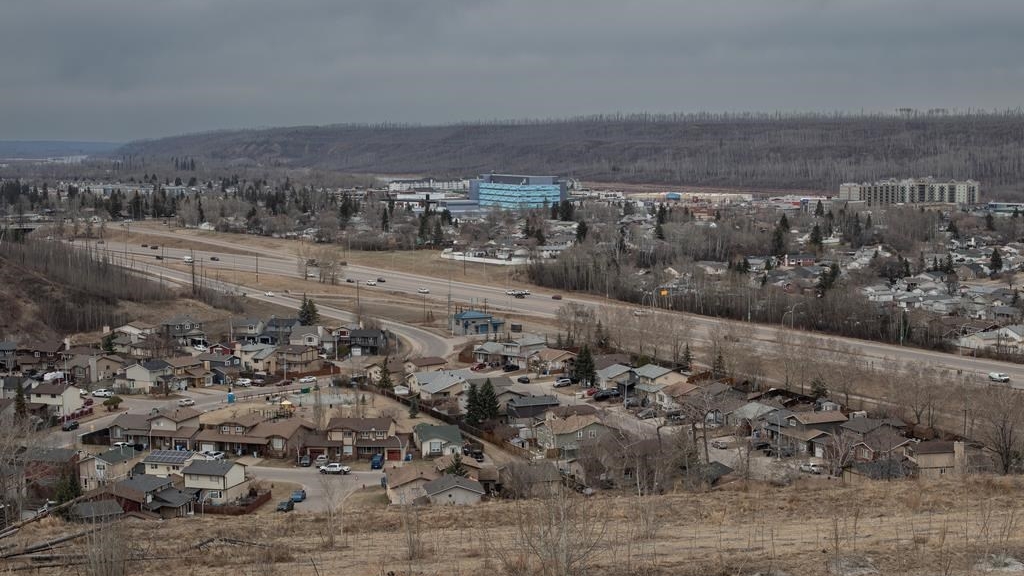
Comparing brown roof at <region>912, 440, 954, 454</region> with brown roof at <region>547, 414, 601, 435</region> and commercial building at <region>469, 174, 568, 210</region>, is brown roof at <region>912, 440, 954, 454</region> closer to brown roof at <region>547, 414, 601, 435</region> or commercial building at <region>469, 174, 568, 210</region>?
brown roof at <region>547, 414, 601, 435</region>

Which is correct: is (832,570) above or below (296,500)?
above

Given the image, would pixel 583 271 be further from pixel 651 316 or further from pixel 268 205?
pixel 268 205

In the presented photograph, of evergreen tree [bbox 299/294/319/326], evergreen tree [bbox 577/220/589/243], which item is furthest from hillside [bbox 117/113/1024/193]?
evergreen tree [bbox 299/294/319/326]

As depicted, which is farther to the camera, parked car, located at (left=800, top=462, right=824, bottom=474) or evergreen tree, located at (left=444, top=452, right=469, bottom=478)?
parked car, located at (left=800, top=462, right=824, bottom=474)

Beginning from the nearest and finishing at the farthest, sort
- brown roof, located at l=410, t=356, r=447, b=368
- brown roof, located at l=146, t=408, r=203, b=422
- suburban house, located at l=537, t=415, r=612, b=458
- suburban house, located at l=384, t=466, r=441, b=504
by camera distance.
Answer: suburban house, located at l=384, t=466, r=441, b=504, suburban house, located at l=537, t=415, r=612, b=458, brown roof, located at l=146, t=408, r=203, b=422, brown roof, located at l=410, t=356, r=447, b=368

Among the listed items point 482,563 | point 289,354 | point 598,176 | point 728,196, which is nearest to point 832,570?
point 482,563

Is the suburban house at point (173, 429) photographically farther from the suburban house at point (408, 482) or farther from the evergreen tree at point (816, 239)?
the evergreen tree at point (816, 239)
